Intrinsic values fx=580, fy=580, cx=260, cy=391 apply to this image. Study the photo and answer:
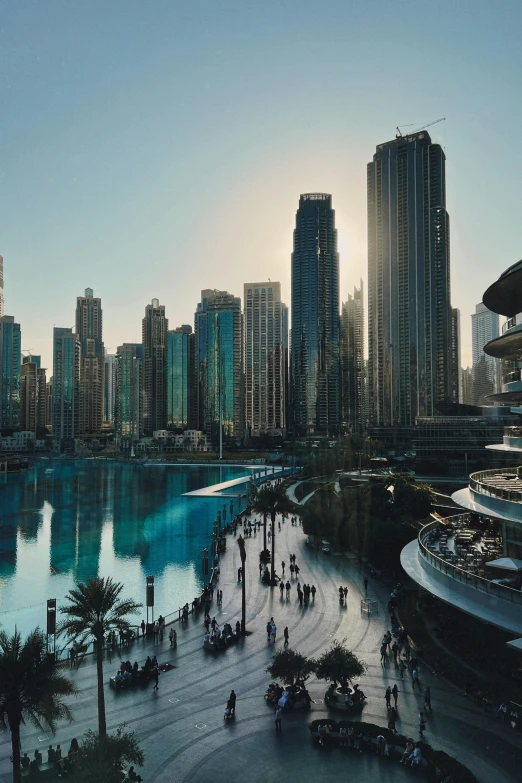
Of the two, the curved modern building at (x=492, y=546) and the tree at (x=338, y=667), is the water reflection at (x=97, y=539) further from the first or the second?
the tree at (x=338, y=667)

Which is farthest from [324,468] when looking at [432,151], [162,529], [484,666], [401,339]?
[432,151]

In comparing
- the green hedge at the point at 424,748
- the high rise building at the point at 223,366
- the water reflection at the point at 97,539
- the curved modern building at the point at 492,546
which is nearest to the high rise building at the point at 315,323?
the high rise building at the point at 223,366

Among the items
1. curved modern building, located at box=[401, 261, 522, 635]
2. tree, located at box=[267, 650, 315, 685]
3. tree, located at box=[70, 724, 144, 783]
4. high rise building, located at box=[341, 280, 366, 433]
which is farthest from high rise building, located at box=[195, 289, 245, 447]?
tree, located at box=[70, 724, 144, 783]

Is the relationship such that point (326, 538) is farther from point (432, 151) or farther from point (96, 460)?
point (96, 460)

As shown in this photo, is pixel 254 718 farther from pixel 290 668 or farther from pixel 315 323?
pixel 315 323

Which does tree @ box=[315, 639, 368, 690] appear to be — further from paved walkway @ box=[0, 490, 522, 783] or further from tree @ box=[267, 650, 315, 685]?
paved walkway @ box=[0, 490, 522, 783]

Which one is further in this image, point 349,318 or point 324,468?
point 349,318
